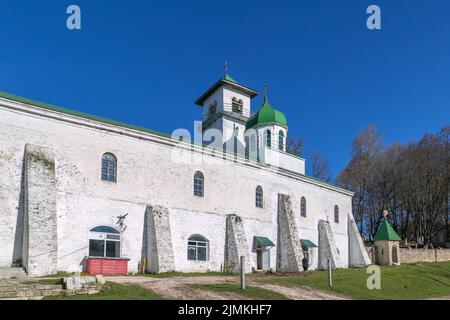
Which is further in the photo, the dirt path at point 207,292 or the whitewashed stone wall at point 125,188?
the whitewashed stone wall at point 125,188

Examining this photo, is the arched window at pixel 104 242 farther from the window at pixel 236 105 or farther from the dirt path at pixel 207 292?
the window at pixel 236 105

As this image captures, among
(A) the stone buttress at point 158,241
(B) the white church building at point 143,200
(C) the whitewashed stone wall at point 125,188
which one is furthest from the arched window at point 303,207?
(A) the stone buttress at point 158,241

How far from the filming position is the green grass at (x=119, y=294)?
1318 cm

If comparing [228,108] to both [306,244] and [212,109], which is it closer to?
[212,109]

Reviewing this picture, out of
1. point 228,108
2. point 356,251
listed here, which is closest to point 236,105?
point 228,108

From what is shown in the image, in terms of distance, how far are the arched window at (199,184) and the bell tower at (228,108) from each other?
12.0 meters

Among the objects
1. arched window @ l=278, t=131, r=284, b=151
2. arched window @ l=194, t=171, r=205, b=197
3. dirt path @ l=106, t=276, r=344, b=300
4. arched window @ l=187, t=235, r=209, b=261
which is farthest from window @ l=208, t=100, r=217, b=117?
dirt path @ l=106, t=276, r=344, b=300

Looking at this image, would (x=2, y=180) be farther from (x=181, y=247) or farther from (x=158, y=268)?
(x=181, y=247)

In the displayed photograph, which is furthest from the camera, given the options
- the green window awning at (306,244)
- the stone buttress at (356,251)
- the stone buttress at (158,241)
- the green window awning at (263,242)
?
the stone buttress at (356,251)

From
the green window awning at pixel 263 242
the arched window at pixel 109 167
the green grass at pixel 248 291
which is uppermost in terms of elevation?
the arched window at pixel 109 167

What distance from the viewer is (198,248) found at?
26.2 metres

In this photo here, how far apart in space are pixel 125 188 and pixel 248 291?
1012cm
